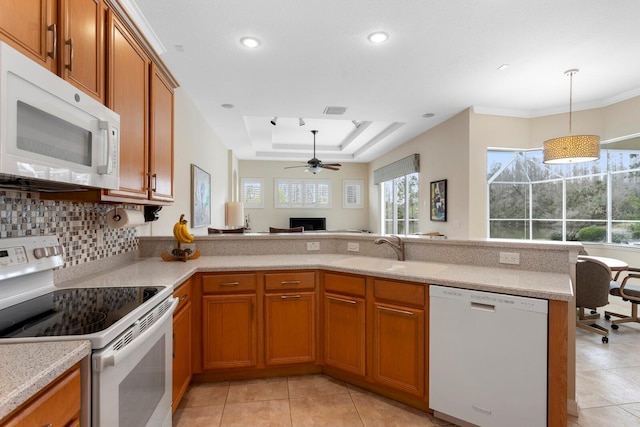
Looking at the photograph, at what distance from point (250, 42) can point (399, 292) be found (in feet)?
7.80

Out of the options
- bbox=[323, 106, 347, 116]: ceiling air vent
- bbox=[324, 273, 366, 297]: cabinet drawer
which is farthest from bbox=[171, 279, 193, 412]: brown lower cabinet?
bbox=[323, 106, 347, 116]: ceiling air vent

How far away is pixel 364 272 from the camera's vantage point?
84.4 inches

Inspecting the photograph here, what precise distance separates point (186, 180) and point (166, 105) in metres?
1.57

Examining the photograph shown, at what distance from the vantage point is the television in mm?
8836

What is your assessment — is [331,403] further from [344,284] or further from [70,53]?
[70,53]

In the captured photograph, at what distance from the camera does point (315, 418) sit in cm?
195

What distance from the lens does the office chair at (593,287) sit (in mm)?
3059

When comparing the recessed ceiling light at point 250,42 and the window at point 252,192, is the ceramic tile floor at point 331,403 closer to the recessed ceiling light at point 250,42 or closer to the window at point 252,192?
the recessed ceiling light at point 250,42

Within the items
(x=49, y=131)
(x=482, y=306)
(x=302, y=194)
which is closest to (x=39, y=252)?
(x=49, y=131)

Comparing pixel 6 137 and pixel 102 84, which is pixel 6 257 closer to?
pixel 6 137

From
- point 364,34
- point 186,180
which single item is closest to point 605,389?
point 364,34

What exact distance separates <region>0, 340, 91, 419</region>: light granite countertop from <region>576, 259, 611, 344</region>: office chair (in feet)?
13.2

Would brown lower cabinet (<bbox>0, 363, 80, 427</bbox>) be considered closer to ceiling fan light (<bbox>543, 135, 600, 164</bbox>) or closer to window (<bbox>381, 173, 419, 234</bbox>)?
ceiling fan light (<bbox>543, 135, 600, 164</bbox>)

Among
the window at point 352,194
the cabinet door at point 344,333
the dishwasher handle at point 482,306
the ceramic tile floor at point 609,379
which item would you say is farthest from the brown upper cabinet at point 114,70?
the window at point 352,194
